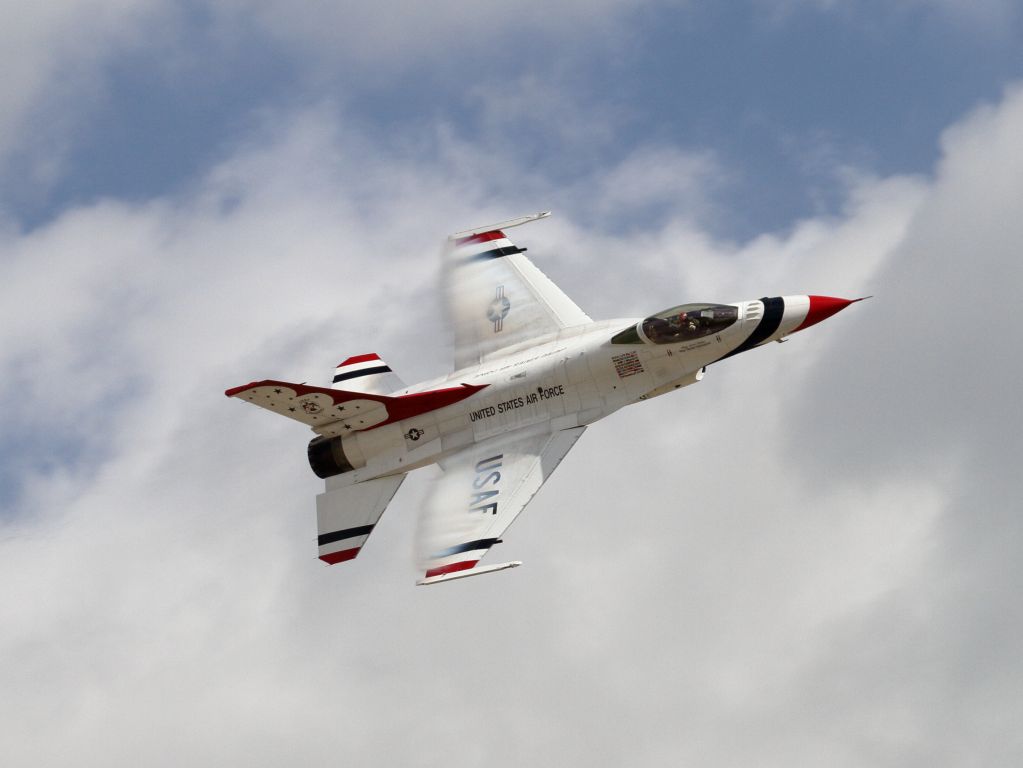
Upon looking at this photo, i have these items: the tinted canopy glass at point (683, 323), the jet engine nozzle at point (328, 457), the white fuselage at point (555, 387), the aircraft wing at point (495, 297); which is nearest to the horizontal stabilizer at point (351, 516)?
the white fuselage at point (555, 387)

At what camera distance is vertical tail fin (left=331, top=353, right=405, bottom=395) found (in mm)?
43156

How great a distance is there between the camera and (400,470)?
4069 centimetres

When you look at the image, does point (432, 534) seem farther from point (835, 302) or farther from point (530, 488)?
point (835, 302)

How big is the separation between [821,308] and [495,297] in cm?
891

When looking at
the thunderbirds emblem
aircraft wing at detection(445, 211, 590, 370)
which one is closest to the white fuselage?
aircraft wing at detection(445, 211, 590, 370)

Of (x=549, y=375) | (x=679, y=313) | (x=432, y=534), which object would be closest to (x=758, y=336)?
(x=679, y=313)

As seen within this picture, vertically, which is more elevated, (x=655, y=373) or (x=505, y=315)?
(x=505, y=315)

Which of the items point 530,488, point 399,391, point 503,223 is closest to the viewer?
point 530,488

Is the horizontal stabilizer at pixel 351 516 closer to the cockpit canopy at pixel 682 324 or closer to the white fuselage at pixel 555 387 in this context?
the white fuselage at pixel 555 387

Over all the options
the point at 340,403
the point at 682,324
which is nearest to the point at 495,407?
the point at 340,403

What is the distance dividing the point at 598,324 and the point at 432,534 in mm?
6746

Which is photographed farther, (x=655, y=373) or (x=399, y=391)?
(x=399, y=391)

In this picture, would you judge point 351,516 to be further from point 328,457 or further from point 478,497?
point 478,497

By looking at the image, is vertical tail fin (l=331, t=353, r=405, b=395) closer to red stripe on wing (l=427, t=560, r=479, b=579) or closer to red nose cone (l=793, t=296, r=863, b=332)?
red stripe on wing (l=427, t=560, r=479, b=579)
